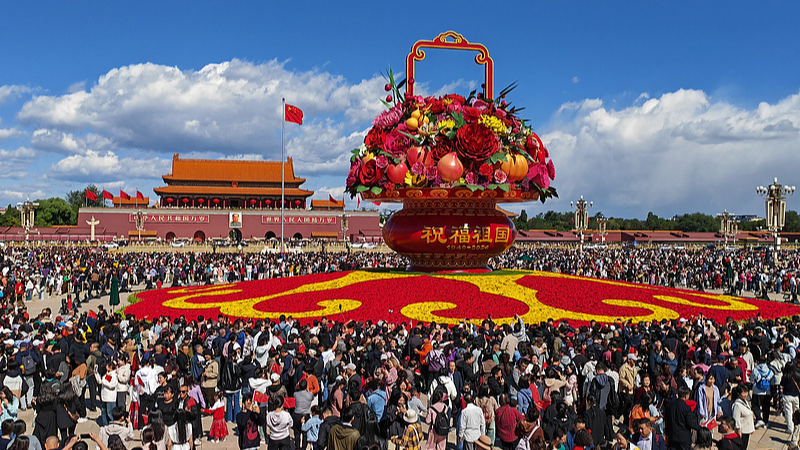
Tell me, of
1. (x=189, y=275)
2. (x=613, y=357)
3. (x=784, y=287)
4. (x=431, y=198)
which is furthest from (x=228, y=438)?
(x=784, y=287)

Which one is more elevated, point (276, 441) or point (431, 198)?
point (431, 198)

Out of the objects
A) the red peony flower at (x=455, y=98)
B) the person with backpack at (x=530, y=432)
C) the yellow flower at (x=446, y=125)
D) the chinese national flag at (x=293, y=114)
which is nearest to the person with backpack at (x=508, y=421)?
the person with backpack at (x=530, y=432)

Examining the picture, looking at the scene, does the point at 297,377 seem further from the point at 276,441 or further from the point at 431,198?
the point at 431,198

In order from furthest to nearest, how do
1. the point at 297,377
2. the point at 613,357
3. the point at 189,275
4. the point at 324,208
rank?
the point at 324,208, the point at 189,275, the point at 613,357, the point at 297,377

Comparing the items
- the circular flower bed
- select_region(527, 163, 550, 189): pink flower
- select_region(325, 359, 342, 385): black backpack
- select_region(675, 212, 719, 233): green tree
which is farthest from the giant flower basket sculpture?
select_region(675, 212, 719, 233): green tree

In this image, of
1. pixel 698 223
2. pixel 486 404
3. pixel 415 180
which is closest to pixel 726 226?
pixel 698 223

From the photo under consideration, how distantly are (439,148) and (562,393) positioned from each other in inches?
590

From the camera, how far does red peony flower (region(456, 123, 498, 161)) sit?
2225cm

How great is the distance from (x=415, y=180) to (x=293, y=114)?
84.8 ft

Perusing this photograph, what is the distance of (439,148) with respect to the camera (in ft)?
75.5

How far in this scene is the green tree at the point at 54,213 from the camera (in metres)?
97.6

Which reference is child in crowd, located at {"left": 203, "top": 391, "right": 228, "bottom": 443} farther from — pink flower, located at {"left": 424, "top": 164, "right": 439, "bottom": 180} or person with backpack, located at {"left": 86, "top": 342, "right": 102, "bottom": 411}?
pink flower, located at {"left": 424, "top": 164, "right": 439, "bottom": 180}

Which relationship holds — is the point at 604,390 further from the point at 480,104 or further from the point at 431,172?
the point at 480,104

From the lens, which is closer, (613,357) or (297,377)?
(297,377)
